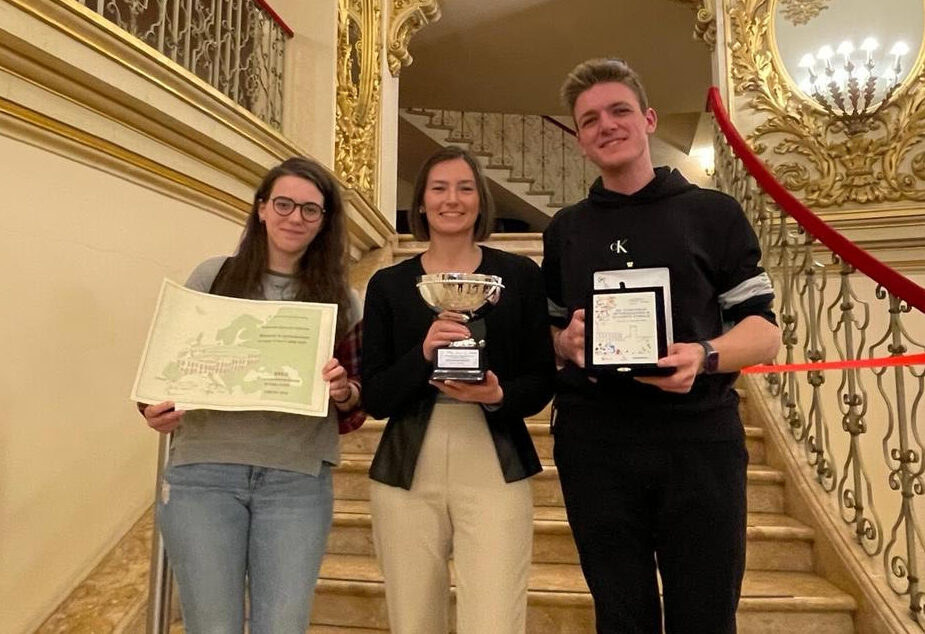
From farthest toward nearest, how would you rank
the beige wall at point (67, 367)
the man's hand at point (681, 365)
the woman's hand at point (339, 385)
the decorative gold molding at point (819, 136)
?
1. the decorative gold molding at point (819, 136)
2. the beige wall at point (67, 367)
3. the woman's hand at point (339, 385)
4. the man's hand at point (681, 365)

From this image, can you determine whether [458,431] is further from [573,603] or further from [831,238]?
[831,238]

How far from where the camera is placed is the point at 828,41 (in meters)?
4.90

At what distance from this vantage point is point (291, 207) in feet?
4.94

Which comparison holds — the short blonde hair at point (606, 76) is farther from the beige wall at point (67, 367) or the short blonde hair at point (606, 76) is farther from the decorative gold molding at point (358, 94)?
the decorative gold molding at point (358, 94)

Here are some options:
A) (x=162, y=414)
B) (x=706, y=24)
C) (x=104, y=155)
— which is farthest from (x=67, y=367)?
(x=706, y=24)

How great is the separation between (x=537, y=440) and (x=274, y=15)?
8.75 feet

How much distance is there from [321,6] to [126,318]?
2.69m

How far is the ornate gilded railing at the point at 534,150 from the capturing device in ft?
30.3

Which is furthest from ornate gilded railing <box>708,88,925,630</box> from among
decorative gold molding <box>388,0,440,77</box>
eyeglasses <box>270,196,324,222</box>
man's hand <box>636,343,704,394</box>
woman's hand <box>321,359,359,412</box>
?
decorative gold molding <box>388,0,440,77</box>

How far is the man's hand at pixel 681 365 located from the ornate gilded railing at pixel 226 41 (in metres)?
2.43

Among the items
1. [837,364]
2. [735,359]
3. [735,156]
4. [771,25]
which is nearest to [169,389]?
[735,359]

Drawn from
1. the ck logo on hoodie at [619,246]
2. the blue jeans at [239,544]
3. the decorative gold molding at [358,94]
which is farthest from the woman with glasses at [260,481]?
the decorative gold molding at [358,94]

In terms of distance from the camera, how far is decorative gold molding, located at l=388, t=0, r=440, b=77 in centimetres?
543

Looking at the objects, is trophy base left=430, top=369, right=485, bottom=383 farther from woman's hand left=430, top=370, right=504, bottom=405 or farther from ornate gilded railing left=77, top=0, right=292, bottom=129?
ornate gilded railing left=77, top=0, right=292, bottom=129
